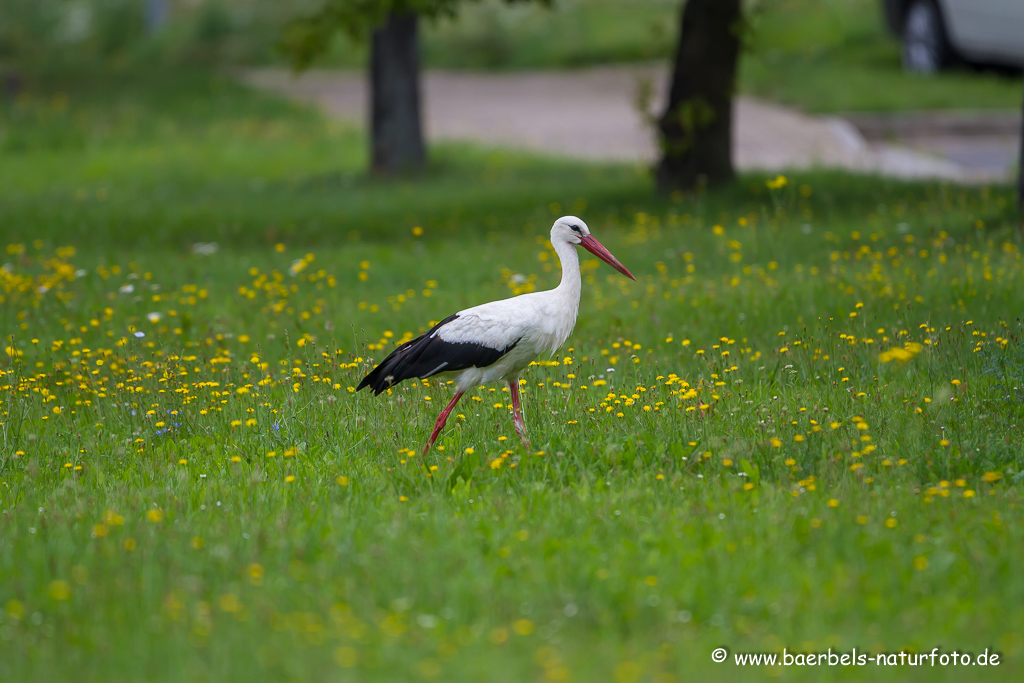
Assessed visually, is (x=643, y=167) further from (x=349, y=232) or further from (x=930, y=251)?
(x=930, y=251)

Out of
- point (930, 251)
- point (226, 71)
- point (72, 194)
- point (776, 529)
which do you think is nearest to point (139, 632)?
point (776, 529)

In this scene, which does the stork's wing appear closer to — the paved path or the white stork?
the white stork

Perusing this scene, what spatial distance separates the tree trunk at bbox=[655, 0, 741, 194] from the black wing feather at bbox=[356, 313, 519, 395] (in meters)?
6.55

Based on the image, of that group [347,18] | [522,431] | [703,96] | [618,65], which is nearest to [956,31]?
[618,65]

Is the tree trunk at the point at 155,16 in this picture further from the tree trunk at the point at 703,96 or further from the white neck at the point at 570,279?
the white neck at the point at 570,279

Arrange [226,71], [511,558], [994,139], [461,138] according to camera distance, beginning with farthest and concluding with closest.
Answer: [226,71]
[461,138]
[994,139]
[511,558]

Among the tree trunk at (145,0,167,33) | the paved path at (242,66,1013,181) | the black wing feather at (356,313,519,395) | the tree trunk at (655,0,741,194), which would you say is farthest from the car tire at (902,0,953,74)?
the tree trunk at (145,0,167,33)

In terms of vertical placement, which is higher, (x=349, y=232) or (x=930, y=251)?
(x=930, y=251)

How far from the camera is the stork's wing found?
5.24 meters

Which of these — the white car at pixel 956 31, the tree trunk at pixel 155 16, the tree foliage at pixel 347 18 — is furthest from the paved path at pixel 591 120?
the tree trunk at pixel 155 16

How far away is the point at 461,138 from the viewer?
58.4ft

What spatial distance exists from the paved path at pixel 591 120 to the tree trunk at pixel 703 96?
879mm

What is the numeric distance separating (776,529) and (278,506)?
2.02 m

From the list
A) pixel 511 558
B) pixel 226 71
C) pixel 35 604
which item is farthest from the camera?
pixel 226 71
